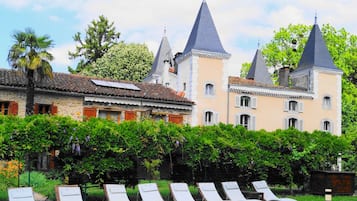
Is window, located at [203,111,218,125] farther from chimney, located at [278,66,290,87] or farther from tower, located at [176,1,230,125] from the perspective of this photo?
chimney, located at [278,66,290,87]

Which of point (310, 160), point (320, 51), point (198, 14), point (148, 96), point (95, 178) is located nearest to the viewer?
point (95, 178)

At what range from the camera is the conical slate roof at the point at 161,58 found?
111ft

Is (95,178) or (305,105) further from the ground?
(305,105)

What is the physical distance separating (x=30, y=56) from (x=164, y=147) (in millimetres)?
8663

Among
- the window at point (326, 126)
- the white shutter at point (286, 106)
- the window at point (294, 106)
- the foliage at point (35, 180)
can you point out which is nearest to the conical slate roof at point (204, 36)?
the white shutter at point (286, 106)

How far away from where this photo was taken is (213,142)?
13.4 metres

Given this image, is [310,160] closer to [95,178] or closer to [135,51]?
[95,178]

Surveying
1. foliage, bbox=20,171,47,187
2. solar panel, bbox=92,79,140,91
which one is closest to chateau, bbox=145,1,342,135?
solar panel, bbox=92,79,140,91

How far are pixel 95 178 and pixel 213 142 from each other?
3.48 m

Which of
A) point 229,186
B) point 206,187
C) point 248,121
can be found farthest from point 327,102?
point 206,187

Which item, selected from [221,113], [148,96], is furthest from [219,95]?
[148,96]

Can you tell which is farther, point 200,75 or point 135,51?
point 135,51

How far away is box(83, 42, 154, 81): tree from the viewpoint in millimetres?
38188

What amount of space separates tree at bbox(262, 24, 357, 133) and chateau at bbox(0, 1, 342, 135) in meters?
3.80
